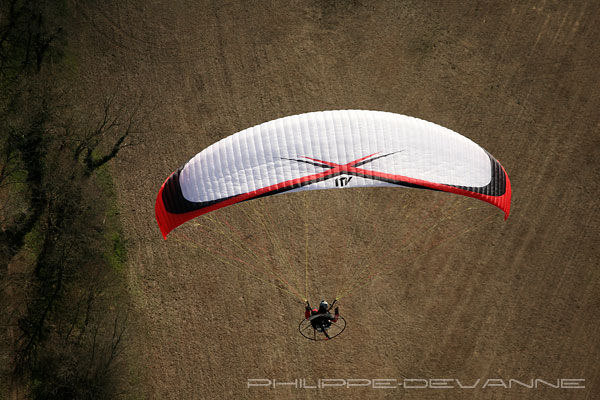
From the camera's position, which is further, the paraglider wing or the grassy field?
the grassy field

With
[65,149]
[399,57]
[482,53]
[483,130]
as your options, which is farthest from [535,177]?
[65,149]

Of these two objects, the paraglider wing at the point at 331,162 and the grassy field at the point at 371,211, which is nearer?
the paraglider wing at the point at 331,162

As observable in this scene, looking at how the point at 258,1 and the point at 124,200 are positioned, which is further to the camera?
the point at 258,1

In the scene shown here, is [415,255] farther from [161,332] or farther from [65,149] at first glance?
[65,149]

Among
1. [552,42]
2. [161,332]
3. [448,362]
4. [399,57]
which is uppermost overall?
[552,42]
